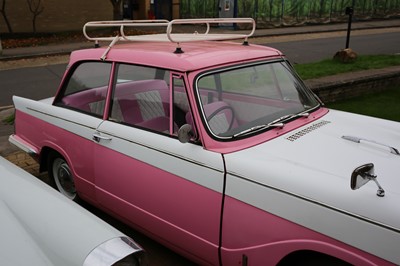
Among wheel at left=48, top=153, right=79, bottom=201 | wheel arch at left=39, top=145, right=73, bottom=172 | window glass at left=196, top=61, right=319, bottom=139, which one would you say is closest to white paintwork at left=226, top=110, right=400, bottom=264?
window glass at left=196, top=61, right=319, bottom=139

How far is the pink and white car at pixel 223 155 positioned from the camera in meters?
2.10

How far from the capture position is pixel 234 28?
2077 centimetres

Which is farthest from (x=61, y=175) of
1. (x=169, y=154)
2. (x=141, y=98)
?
(x=169, y=154)

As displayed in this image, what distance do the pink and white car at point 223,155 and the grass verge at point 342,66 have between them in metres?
4.93

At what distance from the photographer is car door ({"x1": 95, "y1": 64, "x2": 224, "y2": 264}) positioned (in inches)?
102

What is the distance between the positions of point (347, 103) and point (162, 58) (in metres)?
4.94

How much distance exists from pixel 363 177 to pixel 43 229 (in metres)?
1.67

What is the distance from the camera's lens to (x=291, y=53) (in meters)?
13.8

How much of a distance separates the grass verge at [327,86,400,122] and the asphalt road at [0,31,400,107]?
15.9 feet

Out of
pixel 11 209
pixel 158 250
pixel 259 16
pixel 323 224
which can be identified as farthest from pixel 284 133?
pixel 259 16

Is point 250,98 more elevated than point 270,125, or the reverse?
point 250,98

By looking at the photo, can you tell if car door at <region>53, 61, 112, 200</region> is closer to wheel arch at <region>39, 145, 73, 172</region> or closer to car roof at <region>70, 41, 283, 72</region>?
wheel arch at <region>39, 145, 73, 172</region>

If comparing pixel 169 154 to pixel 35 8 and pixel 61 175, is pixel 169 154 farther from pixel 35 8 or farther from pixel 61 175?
pixel 35 8

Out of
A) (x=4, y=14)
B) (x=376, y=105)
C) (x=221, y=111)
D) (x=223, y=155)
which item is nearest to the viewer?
(x=223, y=155)
